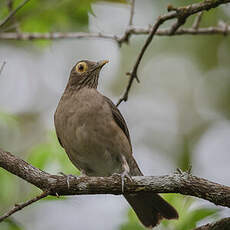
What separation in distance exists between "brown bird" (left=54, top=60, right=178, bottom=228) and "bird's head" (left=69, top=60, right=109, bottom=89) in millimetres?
540

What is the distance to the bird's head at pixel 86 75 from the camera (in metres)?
7.98

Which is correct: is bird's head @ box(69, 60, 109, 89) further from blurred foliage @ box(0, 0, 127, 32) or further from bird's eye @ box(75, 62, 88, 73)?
blurred foliage @ box(0, 0, 127, 32)

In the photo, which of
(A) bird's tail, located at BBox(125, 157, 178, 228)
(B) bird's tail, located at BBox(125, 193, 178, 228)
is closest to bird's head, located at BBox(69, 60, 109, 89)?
(A) bird's tail, located at BBox(125, 157, 178, 228)

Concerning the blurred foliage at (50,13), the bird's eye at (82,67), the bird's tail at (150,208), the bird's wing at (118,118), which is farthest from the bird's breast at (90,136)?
the blurred foliage at (50,13)

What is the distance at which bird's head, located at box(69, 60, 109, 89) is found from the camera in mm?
7977

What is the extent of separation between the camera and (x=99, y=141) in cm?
695

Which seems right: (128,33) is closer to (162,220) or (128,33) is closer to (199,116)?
(162,220)

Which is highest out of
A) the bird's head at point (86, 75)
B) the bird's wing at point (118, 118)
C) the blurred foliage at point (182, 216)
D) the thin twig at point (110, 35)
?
the thin twig at point (110, 35)

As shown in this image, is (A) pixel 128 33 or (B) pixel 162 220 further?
(A) pixel 128 33

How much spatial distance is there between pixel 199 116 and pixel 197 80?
1.46 metres

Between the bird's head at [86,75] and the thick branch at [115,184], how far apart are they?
2817 mm

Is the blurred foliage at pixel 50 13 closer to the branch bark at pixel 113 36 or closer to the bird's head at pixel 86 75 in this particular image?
the branch bark at pixel 113 36

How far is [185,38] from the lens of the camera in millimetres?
14914

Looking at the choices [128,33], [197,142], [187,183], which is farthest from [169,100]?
[187,183]
